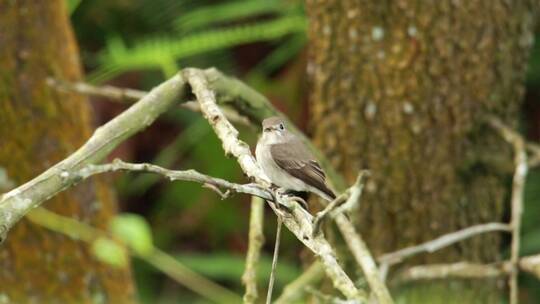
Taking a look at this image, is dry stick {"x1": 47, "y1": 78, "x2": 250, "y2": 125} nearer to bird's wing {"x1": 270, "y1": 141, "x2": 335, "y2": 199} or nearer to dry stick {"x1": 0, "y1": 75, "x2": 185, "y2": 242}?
bird's wing {"x1": 270, "y1": 141, "x2": 335, "y2": 199}

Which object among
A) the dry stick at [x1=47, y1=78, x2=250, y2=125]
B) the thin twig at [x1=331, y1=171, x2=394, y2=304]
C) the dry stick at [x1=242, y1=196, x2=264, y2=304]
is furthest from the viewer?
the dry stick at [x1=47, y1=78, x2=250, y2=125]

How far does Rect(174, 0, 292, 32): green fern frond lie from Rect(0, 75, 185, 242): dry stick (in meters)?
2.86

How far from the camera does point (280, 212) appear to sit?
6.66 ft

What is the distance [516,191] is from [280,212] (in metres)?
1.52

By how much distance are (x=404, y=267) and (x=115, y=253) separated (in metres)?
1.71

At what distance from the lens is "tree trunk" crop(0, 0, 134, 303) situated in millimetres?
3508

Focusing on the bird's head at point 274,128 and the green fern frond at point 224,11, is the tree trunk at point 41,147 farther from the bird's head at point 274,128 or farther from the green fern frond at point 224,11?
the green fern frond at point 224,11

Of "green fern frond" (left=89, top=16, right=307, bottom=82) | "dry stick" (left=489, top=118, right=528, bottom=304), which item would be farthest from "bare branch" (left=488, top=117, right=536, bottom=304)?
"green fern frond" (left=89, top=16, right=307, bottom=82)

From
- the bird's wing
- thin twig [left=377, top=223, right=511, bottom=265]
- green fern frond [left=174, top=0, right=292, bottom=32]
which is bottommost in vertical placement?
thin twig [left=377, top=223, right=511, bottom=265]

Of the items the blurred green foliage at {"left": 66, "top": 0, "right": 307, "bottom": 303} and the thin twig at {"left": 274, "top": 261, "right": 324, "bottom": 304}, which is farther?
the blurred green foliage at {"left": 66, "top": 0, "right": 307, "bottom": 303}

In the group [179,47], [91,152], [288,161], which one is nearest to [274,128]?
[288,161]

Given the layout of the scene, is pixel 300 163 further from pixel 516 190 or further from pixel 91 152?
pixel 91 152

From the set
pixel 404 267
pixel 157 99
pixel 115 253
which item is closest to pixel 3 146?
pixel 157 99

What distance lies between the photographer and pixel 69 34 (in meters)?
3.83
